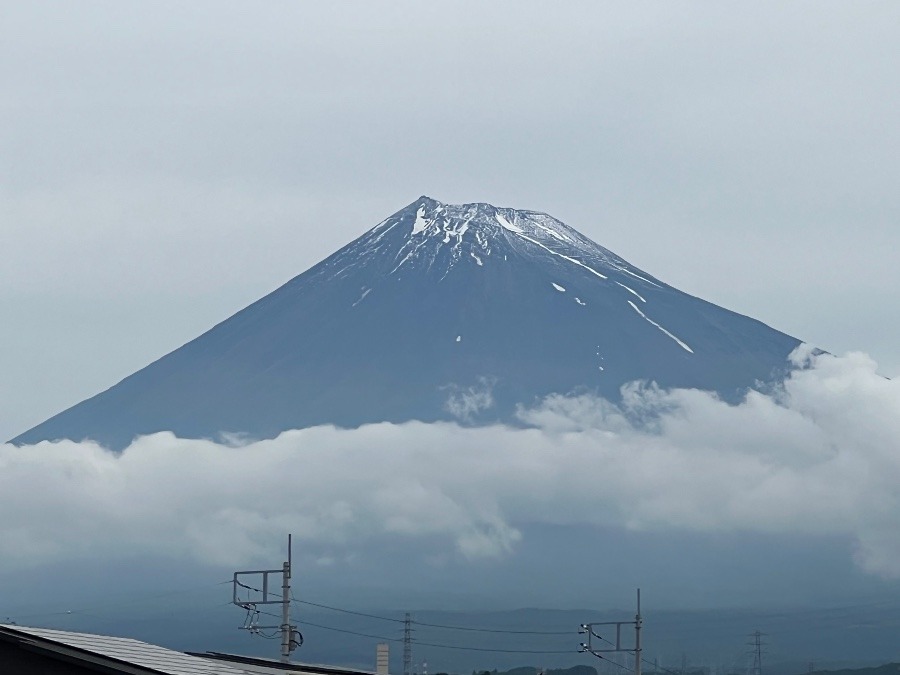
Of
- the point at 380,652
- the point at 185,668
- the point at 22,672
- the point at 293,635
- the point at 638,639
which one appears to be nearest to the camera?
the point at 22,672

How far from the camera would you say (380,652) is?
51.6 meters

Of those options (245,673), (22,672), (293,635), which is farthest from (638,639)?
(22,672)

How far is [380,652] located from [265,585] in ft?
44.2

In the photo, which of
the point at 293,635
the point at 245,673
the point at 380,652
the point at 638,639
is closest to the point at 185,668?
the point at 245,673

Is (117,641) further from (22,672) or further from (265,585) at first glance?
(265,585)

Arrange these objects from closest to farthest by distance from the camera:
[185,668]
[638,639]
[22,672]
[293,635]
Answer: [22,672], [185,668], [293,635], [638,639]

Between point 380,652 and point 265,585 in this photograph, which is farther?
point 265,585

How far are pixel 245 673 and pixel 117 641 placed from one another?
90.9 inches

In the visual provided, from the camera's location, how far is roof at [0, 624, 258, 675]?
1059 inches

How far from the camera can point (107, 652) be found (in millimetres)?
27859

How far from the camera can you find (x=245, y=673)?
30562mm

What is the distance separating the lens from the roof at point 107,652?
2689 centimetres

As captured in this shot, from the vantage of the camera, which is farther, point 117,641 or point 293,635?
point 293,635

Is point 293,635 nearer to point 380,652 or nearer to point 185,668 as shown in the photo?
point 380,652
